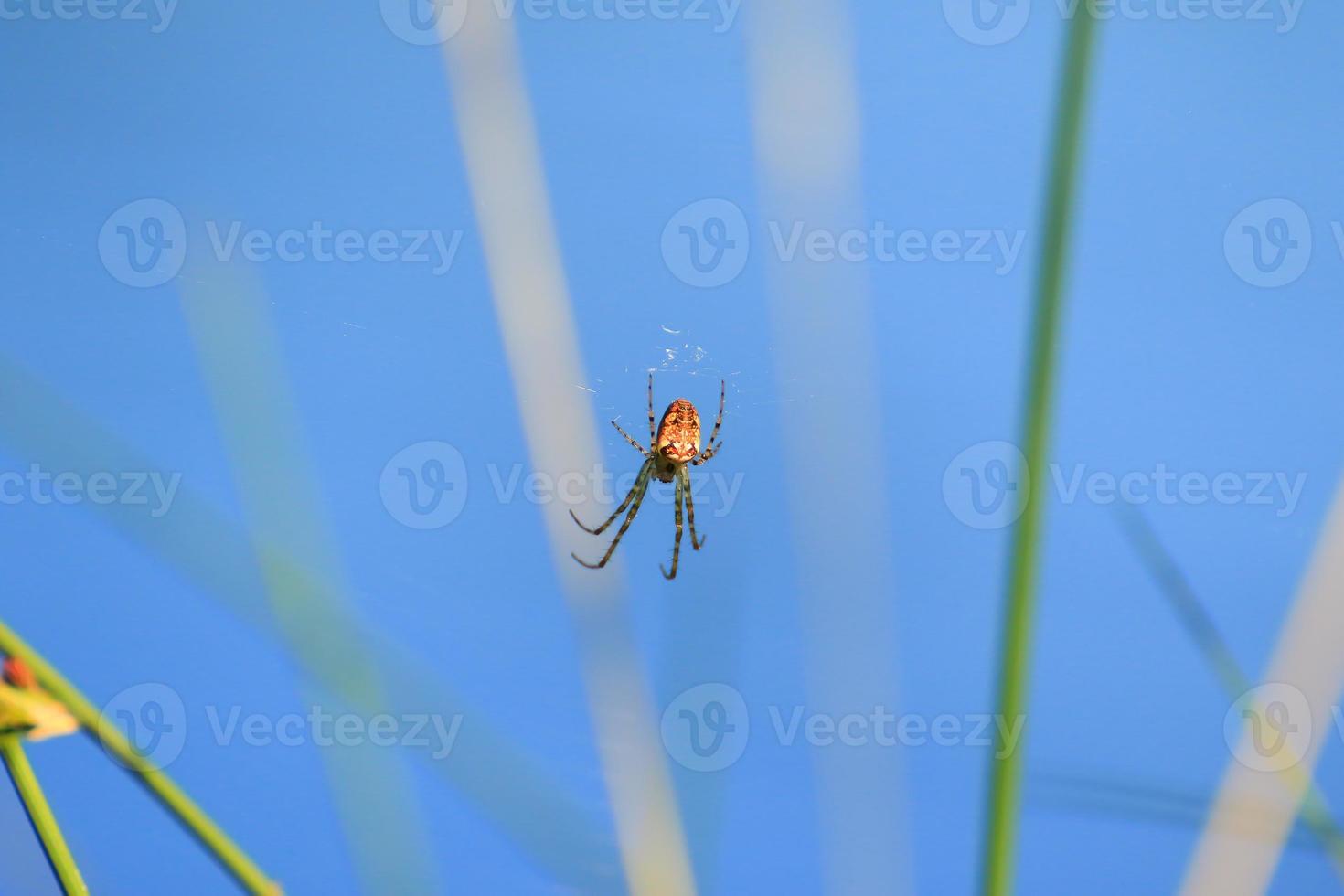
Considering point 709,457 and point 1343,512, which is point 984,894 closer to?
point 1343,512

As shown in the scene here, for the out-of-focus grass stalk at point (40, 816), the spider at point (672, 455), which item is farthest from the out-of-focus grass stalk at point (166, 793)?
Result: the spider at point (672, 455)

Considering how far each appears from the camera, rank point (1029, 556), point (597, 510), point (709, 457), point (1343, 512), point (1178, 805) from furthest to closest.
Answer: point (597, 510), point (709, 457), point (1178, 805), point (1343, 512), point (1029, 556)

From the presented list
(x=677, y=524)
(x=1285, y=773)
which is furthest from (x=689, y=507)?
(x=1285, y=773)

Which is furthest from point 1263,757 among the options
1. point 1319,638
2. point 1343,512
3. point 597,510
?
point 597,510

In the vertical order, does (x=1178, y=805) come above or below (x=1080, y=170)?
above

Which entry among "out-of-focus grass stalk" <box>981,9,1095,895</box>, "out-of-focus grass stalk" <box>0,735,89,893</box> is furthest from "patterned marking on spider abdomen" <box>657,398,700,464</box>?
"out-of-focus grass stalk" <box>981,9,1095,895</box>

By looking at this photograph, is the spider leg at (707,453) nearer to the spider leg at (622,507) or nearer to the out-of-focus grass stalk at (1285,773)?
the spider leg at (622,507)

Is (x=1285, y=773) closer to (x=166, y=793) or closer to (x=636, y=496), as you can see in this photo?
(x=166, y=793)

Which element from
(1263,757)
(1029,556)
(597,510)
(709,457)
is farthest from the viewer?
(597,510)
